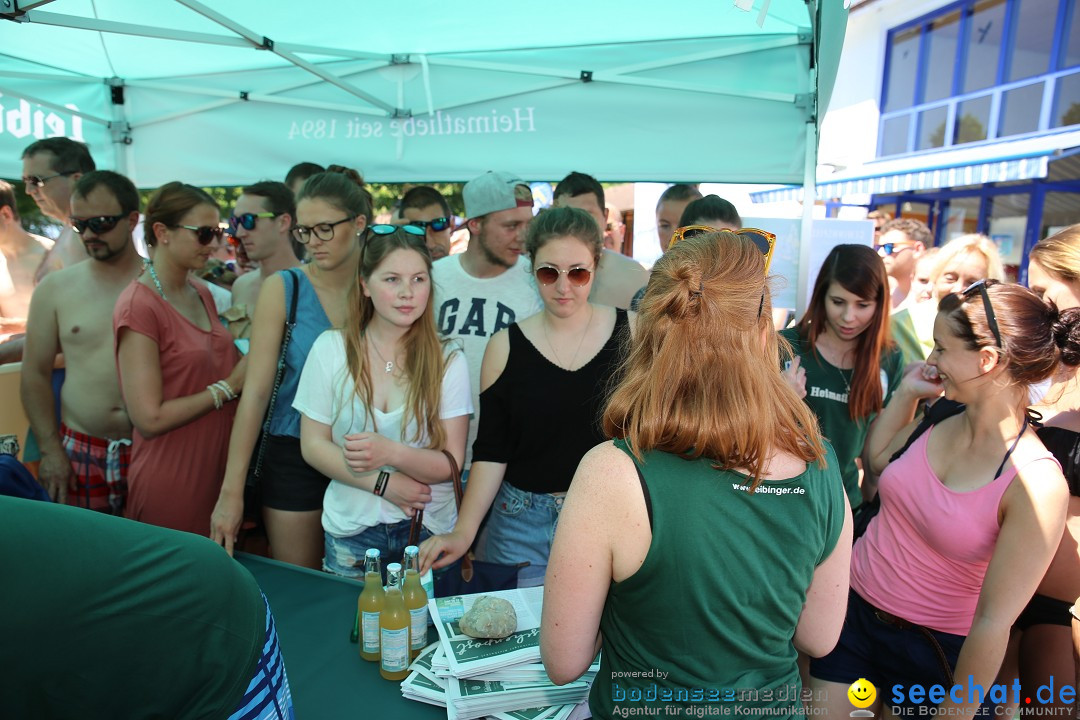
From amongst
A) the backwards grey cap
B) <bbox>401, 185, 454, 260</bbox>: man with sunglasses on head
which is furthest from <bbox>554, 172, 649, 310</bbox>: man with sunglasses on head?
<bbox>401, 185, 454, 260</bbox>: man with sunglasses on head

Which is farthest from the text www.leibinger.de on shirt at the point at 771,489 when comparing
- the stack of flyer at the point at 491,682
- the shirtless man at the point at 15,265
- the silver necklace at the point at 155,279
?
the shirtless man at the point at 15,265

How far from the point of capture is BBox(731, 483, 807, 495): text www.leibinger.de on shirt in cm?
103

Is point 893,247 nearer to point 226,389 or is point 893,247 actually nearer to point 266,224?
point 266,224

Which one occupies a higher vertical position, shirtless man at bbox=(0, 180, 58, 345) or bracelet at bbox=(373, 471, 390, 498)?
shirtless man at bbox=(0, 180, 58, 345)

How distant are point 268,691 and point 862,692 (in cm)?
164

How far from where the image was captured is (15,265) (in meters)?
3.52

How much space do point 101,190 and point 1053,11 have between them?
612 inches

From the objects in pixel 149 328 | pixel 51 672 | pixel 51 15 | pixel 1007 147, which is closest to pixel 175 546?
pixel 51 672

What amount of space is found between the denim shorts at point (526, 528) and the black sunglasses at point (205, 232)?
1.58 m

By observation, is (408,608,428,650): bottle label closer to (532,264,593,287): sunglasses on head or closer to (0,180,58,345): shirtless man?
(532,264,593,287): sunglasses on head

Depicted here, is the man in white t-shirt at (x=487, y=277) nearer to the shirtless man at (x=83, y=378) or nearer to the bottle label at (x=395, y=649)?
the bottle label at (x=395, y=649)

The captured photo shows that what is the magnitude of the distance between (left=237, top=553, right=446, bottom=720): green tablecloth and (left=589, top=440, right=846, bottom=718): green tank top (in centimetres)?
52

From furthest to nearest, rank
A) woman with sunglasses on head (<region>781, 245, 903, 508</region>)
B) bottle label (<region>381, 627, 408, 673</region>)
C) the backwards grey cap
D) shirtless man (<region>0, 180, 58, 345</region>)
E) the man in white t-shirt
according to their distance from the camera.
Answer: shirtless man (<region>0, 180, 58, 345</region>)
the backwards grey cap
the man in white t-shirt
woman with sunglasses on head (<region>781, 245, 903, 508</region>)
bottle label (<region>381, 627, 408, 673</region>)

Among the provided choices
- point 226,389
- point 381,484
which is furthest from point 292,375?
point 381,484
